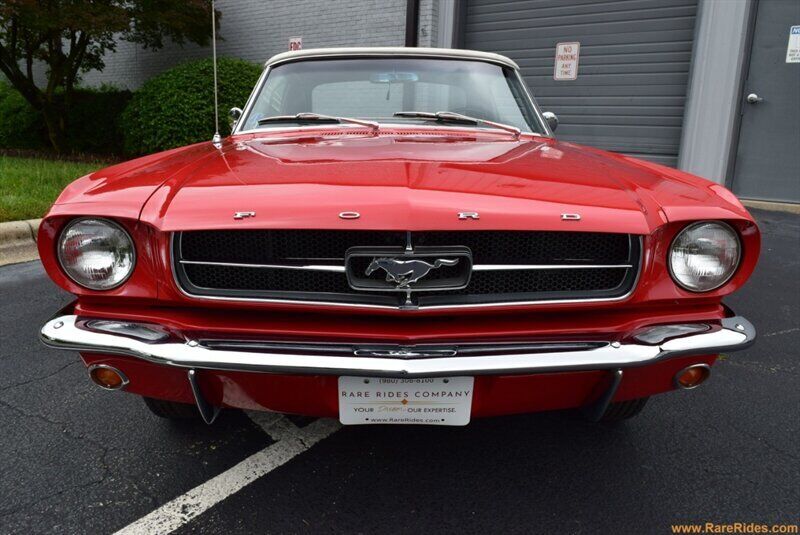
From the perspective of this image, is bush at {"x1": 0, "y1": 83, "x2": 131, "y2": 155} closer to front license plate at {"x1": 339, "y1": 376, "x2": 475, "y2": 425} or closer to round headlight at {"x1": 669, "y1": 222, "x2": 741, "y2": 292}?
front license plate at {"x1": 339, "y1": 376, "x2": 475, "y2": 425}

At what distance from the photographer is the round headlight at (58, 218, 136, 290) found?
64.2 inches

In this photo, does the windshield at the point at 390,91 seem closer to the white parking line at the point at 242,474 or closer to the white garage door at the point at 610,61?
the white parking line at the point at 242,474

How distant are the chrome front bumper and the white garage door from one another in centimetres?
687

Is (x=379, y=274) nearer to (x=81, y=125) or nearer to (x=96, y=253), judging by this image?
(x=96, y=253)

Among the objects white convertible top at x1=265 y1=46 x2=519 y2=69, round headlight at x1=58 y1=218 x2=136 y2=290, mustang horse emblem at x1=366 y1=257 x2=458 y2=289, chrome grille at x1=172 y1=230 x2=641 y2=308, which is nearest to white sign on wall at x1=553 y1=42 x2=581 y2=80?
white convertible top at x1=265 y1=46 x2=519 y2=69

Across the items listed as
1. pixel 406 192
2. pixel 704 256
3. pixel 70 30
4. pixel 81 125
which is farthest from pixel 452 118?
pixel 81 125

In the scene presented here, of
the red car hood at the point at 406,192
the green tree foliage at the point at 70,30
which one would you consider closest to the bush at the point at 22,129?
the green tree foliage at the point at 70,30

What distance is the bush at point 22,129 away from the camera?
11.9 meters

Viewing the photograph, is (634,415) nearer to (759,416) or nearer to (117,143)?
(759,416)

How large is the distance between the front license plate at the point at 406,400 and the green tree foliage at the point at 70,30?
30.2 feet

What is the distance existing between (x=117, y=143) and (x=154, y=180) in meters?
11.0

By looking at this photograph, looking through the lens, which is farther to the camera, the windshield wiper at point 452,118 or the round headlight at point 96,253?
the windshield wiper at point 452,118

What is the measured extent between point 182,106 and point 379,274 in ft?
25.5

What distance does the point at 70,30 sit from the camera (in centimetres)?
957
